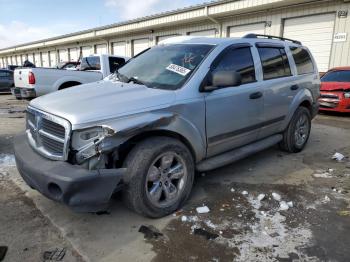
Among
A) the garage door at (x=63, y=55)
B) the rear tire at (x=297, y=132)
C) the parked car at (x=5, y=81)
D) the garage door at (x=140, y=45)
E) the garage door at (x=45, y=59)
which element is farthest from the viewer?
the garage door at (x=45, y=59)

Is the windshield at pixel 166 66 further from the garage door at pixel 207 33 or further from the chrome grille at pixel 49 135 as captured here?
the garage door at pixel 207 33

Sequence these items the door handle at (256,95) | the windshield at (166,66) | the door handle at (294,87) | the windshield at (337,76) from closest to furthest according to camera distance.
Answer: the windshield at (166,66) → the door handle at (256,95) → the door handle at (294,87) → the windshield at (337,76)

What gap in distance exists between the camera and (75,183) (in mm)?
2656

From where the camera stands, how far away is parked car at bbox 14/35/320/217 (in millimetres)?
2824

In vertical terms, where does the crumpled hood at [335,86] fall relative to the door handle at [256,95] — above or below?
below

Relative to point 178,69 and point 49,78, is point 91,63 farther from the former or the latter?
point 178,69

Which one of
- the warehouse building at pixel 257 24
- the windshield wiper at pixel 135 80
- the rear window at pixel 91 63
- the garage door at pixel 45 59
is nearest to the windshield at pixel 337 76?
the warehouse building at pixel 257 24

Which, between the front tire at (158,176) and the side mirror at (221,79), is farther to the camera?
the side mirror at (221,79)

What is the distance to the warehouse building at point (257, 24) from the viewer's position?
480 inches

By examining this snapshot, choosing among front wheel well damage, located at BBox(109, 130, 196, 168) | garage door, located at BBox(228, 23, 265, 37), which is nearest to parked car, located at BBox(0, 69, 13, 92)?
garage door, located at BBox(228, 23, 265, 37)

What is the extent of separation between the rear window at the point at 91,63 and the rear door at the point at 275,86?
7.19 meters

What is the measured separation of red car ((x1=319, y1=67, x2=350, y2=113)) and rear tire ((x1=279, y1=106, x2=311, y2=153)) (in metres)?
4.58

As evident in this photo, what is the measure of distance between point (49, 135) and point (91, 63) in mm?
8439

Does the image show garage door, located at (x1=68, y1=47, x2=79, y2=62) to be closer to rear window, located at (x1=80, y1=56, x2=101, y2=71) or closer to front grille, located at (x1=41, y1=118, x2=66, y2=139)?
rear window, located at (x1=80, y1=56, x2=101, y2=71)
